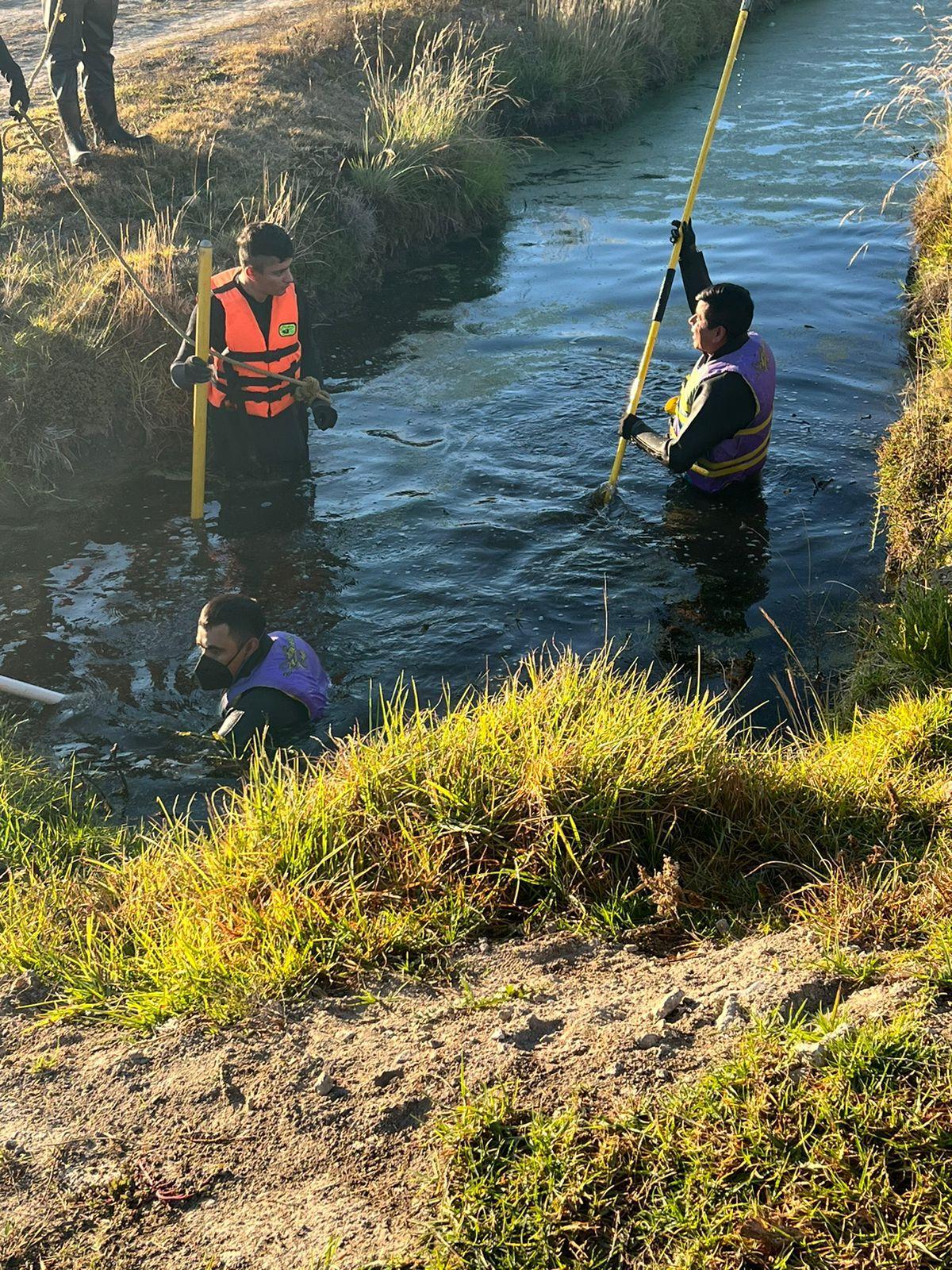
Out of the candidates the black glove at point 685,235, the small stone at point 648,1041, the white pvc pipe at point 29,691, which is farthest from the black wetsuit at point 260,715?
the black glove at point 685,235

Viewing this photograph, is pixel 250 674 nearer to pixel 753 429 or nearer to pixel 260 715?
pixel 260 715

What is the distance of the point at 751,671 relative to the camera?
6312 mm

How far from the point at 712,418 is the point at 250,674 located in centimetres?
323

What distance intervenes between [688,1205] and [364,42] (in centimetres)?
1417

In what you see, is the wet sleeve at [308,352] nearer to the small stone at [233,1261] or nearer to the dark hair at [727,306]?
the dark hair at [727,306]

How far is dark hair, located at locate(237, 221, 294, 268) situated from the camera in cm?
688

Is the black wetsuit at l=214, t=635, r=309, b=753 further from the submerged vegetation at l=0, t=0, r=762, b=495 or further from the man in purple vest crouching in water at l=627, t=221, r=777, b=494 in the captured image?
the submerged vegetation at l=0, t=0, r=762, b=495

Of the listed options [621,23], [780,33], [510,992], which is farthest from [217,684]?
[780,33]

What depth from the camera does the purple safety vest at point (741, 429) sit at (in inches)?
277

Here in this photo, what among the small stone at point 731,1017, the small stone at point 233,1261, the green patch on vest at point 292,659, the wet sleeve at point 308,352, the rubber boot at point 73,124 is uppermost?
the rubber boot at point 73,124

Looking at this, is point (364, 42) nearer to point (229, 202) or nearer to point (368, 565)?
point (229, 202)

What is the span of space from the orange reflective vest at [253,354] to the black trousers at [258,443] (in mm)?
75

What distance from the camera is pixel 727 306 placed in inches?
268

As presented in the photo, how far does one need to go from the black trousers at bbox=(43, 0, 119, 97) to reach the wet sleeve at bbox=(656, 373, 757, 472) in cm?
672
